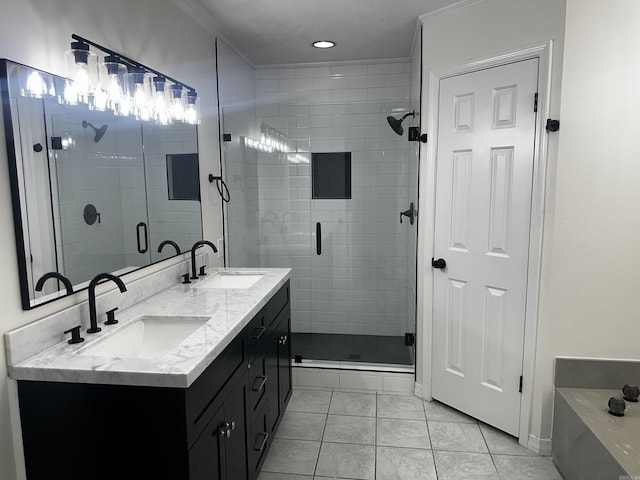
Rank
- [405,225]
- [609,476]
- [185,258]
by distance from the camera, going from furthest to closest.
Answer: [405,225] → [185,258] → [609,476]

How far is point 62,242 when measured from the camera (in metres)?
1.63

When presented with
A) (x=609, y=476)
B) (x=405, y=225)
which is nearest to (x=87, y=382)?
(x=609, y=476)

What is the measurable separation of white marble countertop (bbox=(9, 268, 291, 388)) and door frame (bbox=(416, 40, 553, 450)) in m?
1.33

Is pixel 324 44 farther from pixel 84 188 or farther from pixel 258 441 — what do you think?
pixel 258 441

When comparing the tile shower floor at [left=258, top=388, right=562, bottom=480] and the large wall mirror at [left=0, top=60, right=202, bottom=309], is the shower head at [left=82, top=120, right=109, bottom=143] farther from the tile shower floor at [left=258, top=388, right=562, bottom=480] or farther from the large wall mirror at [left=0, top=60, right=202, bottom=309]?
the tile shower floor at [left=258, top=388, right=562, bottom=480]

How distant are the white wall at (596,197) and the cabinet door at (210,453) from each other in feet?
5.64

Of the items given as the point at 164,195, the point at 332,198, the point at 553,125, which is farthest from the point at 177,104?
the point at 553,125

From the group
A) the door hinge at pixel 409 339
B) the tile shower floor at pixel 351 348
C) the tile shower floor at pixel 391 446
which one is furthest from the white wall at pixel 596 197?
the tile shower floor at pixel 351 348

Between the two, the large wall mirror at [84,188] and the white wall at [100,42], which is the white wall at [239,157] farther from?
the large wall mirror at [84,188]

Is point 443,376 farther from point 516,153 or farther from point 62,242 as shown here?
point 62,242

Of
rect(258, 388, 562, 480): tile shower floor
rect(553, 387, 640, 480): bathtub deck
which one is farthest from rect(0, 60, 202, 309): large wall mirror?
rect(553, 387, 640, 480): bathtub deck

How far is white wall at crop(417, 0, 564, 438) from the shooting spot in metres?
2.21

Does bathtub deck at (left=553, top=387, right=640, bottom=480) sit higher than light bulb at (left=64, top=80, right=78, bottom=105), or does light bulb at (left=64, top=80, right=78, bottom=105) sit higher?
light bulb at (left=64, top=80, right=78, bottom=105)

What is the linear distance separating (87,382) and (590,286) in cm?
228
